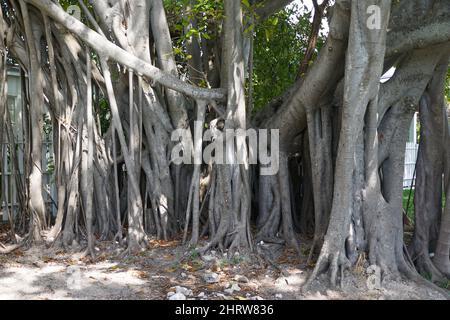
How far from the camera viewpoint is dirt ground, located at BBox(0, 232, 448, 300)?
4.09m

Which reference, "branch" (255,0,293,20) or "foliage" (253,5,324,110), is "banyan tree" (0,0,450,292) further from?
"foliage" (253,5,324,110)

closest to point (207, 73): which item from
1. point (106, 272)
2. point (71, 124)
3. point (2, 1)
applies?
point (71, 124)

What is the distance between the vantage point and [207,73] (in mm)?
6652

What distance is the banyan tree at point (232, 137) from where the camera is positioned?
14.8 ft

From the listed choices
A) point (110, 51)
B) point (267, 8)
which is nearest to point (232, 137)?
point (110, 51)

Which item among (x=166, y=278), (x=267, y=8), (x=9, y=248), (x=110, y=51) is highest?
(x=267, y=8)

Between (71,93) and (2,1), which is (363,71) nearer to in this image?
(71,93)

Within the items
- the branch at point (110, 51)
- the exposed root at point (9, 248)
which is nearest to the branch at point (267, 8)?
the branch at point (110, 51)

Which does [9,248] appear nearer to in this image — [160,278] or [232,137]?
[160,278]

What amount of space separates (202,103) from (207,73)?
129 centimetres

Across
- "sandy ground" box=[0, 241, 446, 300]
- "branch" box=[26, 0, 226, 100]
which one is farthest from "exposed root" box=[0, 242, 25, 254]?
"branch" box=[26, 0, 226, 100]

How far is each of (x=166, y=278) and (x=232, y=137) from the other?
167 centimetres

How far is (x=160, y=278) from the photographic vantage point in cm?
447

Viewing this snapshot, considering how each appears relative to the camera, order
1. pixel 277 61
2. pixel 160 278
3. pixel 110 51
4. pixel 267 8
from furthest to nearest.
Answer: pixel 277 61 → pixel 267 8 → pixel 110 51 → pixel 160 278
